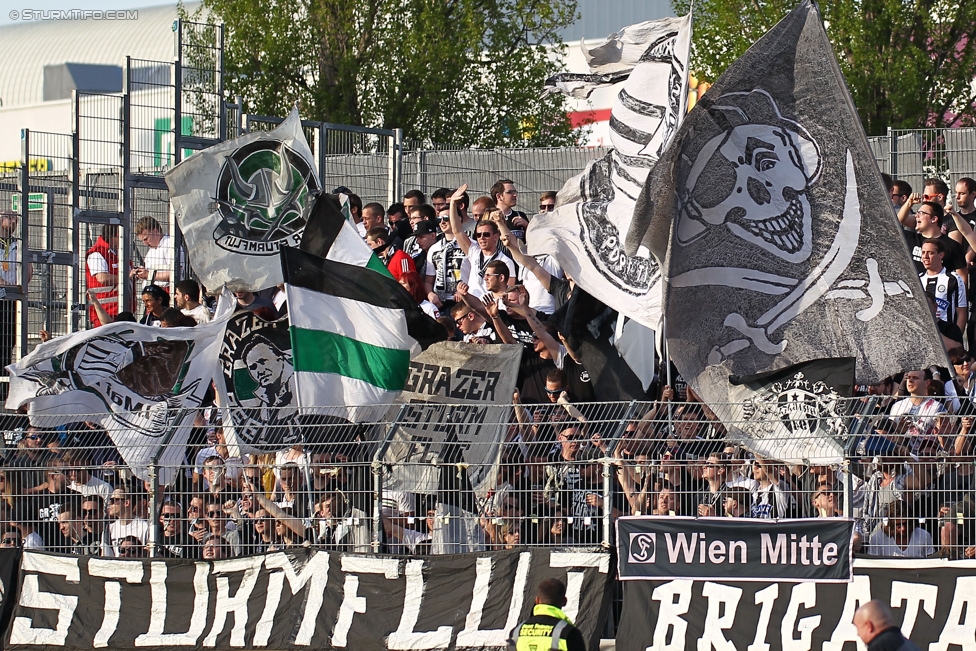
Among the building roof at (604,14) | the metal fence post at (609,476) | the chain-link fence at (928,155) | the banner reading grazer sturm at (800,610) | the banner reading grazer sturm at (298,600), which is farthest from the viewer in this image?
the building roof at (604,14)

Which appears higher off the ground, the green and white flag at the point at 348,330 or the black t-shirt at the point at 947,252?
the black t-shirt at the point at 947,252

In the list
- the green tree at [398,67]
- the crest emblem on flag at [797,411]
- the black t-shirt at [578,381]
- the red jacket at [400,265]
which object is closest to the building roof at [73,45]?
the green tree at [398,67]

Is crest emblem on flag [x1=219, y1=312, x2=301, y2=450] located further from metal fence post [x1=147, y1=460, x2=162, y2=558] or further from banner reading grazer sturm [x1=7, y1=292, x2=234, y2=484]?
metal fence post [x1=147, y1=460, x2=162, y2=558]

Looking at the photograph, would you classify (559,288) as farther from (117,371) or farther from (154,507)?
(154,507)

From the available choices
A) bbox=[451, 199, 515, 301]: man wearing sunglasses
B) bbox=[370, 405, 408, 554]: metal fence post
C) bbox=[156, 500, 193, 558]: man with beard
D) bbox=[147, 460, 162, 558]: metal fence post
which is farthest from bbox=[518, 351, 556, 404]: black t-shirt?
bbox=[147, 460, 162, 558]: metal fence post

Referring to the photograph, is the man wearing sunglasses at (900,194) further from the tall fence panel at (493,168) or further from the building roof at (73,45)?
the building roof at (73,45)

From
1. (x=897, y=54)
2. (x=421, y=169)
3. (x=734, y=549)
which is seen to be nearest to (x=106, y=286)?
(x=421, y=169)

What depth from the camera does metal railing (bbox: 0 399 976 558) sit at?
11.2m

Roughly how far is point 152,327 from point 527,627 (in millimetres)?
5178

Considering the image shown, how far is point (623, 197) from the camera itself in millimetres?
12531

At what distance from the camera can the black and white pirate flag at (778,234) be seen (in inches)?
442

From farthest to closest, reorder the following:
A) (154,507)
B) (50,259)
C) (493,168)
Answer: (493,168) < (50,259) < (154,507)

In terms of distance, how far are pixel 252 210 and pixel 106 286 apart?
3.73 metres

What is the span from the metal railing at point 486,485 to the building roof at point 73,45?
3963 centimetres
